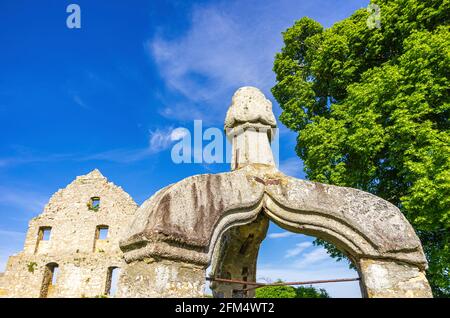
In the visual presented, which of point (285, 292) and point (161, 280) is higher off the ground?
point (285, 292)

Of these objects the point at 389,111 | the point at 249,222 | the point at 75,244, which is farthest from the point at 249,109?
the point at 75,244

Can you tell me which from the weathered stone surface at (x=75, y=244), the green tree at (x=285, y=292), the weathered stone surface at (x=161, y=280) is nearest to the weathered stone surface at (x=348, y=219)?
the weathered stone surface at (x=161, y=280)

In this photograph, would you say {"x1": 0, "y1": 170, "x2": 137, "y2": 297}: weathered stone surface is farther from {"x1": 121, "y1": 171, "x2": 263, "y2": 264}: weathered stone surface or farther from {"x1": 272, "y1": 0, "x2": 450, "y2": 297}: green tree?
{"x1": 121, "y1": 171, "x2": 263, "y2": 264}: weathered stone surface

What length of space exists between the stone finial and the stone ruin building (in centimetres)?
1

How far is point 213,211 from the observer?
308 centimetres

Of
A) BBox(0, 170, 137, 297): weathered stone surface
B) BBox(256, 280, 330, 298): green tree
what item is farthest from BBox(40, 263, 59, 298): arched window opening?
BBox(256, 280, 330, 298): green tree

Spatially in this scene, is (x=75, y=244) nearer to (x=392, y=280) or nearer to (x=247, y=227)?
(x=247, y=227)

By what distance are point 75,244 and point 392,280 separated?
62.9 feet

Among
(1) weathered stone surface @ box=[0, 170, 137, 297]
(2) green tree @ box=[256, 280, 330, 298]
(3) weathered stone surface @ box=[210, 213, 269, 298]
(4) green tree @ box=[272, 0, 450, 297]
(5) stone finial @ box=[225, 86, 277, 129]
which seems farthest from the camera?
(1) weathered stone surface @ box=[0, 170, 137, 297]

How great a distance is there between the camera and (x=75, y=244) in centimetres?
1894

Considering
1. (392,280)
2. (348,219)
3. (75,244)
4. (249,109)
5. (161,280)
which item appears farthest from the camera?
(75,244)

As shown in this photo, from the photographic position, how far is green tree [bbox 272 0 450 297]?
290 inches
